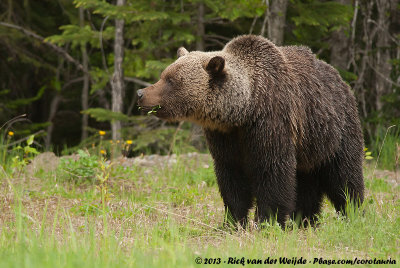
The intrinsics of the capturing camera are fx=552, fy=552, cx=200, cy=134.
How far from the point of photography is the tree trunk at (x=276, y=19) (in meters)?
9.44

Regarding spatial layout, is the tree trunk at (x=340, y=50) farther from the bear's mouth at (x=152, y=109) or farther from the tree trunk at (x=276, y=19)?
the bear's mouth at (x=152, y=109)

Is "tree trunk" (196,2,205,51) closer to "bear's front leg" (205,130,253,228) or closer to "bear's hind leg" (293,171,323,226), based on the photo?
"bear's hind leg" (293,171,323,226)

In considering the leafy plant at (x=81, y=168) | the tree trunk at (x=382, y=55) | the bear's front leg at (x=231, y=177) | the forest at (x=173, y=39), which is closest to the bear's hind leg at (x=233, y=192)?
the bear's front leg at (x=231, y=177)

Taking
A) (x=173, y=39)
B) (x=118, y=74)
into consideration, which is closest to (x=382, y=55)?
(x=173, y=39)

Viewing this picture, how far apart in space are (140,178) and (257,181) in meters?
3.09

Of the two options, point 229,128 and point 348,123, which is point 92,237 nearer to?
point 229,128

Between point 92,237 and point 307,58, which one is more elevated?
point 307,58

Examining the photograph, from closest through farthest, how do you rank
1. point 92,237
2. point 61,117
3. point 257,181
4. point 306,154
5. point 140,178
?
point 92,237 → point 257,181 → point 306,154 → point 140,178 → point 61,117

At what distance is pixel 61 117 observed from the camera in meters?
16.7

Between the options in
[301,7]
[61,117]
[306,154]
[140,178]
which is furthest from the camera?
[61,117]

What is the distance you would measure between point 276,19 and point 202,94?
471 centimetres

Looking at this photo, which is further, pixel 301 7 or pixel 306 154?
pixel 301 7

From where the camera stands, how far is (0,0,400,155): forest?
376 inches

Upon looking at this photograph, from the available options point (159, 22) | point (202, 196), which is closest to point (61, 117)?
point (159, 22)
